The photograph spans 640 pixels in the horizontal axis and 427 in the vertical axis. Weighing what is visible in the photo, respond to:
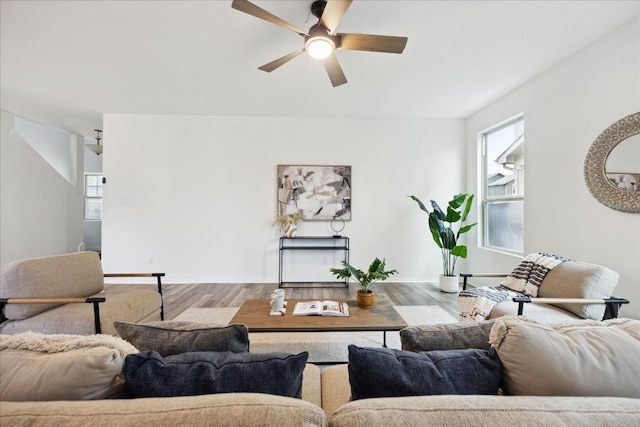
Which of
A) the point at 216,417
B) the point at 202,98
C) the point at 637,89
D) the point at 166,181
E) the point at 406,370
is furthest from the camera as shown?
the point at 166,181

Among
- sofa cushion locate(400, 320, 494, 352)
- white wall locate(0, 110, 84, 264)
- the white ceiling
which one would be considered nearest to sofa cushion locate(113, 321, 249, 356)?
sofa cushion locate(400, 320, 494, 352)

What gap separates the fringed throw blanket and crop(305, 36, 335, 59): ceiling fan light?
7.76 ft

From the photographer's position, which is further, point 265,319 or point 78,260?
point 78,260

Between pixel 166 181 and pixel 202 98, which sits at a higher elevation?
pixel 202 98

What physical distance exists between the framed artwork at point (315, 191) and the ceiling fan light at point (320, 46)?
249cm

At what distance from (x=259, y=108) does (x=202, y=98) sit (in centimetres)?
81

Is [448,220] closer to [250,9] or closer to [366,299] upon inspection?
[366,299]

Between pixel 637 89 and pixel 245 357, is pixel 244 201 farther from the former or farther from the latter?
pixel 637 89

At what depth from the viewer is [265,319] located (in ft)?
6.79

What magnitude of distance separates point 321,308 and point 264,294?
2.02m

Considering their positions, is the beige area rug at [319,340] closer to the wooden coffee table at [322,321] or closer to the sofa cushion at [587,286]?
the wooden coffee table at [322,321]

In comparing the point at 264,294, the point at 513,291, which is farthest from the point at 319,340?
the point at 513,291

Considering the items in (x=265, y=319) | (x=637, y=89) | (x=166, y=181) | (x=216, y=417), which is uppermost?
(x=637, y=89)

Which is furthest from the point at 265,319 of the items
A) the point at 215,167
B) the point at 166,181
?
the point at 166,181
